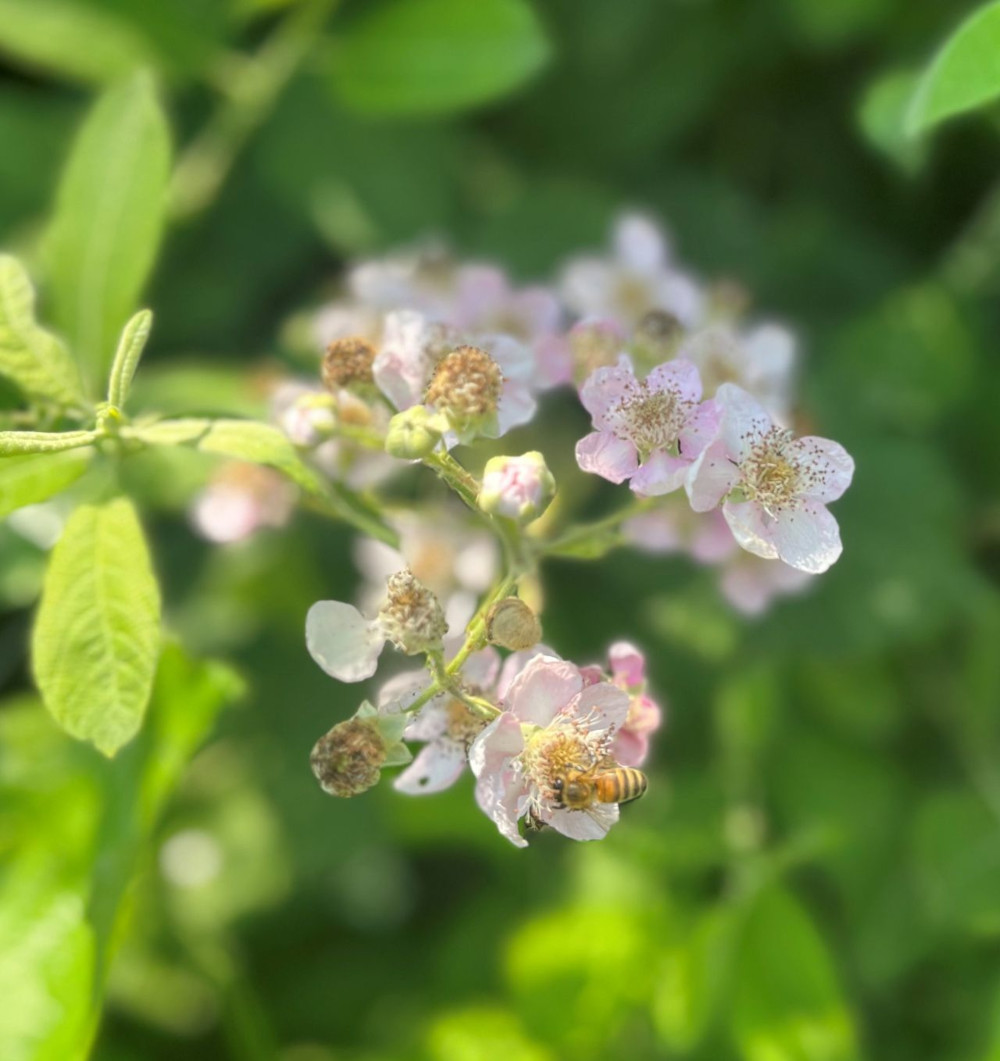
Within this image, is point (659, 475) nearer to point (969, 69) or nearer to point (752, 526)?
point (752, 526)

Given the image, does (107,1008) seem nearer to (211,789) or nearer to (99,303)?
(211,789)

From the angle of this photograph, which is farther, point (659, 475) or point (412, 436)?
point (659, 475)

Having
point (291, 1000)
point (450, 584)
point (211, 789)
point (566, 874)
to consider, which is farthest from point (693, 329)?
point (291, 1000)

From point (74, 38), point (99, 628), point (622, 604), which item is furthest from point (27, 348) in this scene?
point (622, 604)

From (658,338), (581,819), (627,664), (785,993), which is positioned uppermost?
(658,338)

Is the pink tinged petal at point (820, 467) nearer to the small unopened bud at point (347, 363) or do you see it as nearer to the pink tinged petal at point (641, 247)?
the small unopened bud at point (347, 363)

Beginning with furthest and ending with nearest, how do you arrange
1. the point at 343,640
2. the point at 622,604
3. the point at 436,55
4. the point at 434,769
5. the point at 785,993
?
the point at 622,604 → the point at 436,55 → the point at 785,993 → the point at 434,769 → the point at 343,640

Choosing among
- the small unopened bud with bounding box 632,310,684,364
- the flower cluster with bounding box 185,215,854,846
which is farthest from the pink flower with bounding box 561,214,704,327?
the small unopened bud with bounding box 632,310,684,364

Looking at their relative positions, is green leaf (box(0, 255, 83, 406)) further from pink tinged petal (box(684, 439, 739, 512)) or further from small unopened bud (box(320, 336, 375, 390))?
pink tinged petal (box(684, 439, 739, 512))
